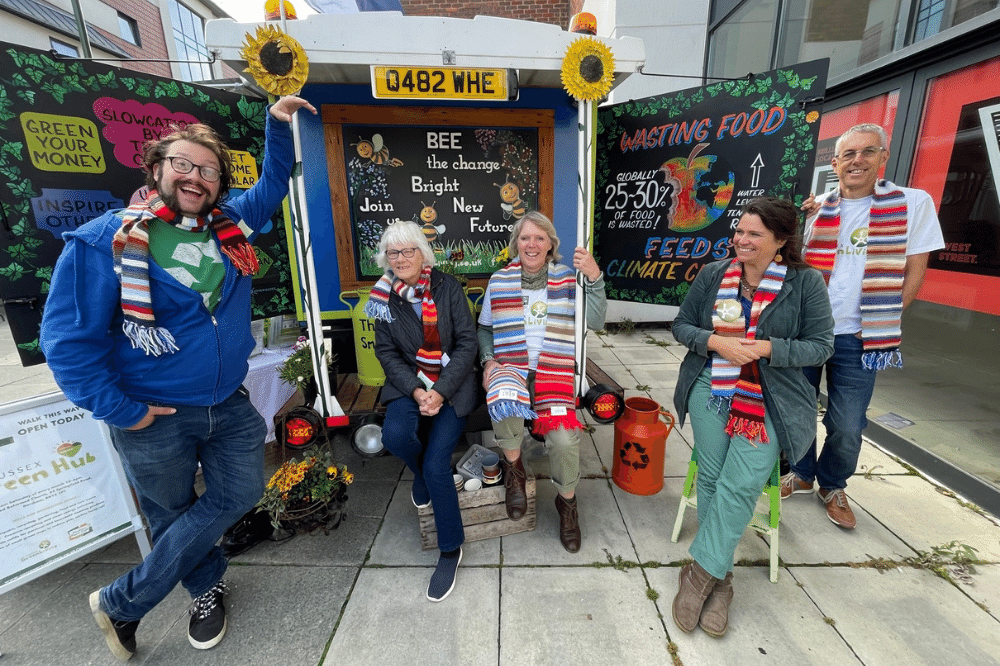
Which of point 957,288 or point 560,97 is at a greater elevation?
point 560,97

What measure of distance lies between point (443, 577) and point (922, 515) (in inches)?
113

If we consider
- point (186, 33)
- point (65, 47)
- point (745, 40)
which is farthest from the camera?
point (186, 33)

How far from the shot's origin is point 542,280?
2.50 metres

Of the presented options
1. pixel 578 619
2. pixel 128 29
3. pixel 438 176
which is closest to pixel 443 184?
pixel 438 176

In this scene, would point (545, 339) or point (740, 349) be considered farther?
point (545, 339)

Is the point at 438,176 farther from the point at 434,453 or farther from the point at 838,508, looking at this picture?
the point at 838,508

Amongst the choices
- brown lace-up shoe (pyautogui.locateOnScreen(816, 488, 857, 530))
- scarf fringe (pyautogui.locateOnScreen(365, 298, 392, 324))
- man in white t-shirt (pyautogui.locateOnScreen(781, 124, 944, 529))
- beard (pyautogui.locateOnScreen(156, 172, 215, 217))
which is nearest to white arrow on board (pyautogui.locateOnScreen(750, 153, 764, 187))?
man in white t-shirt (pyautogui.locateOnScreen(781, 124, 944, 529))

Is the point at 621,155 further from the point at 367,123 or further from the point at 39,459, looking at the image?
the point at 39,459

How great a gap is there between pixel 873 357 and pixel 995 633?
49.0 inches

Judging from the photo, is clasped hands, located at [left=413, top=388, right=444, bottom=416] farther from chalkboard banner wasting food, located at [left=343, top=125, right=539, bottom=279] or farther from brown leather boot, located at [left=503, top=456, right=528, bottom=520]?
chalkboard banner wasting food, located at [left=343, top=125, right=539, bottom=279]

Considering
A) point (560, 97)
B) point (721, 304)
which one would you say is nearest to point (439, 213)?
point (560, 97)

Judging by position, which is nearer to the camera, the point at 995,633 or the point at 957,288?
the point at 995,633

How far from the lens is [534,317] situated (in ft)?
8.28

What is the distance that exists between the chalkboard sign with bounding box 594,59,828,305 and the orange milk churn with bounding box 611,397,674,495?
93 centimetres
